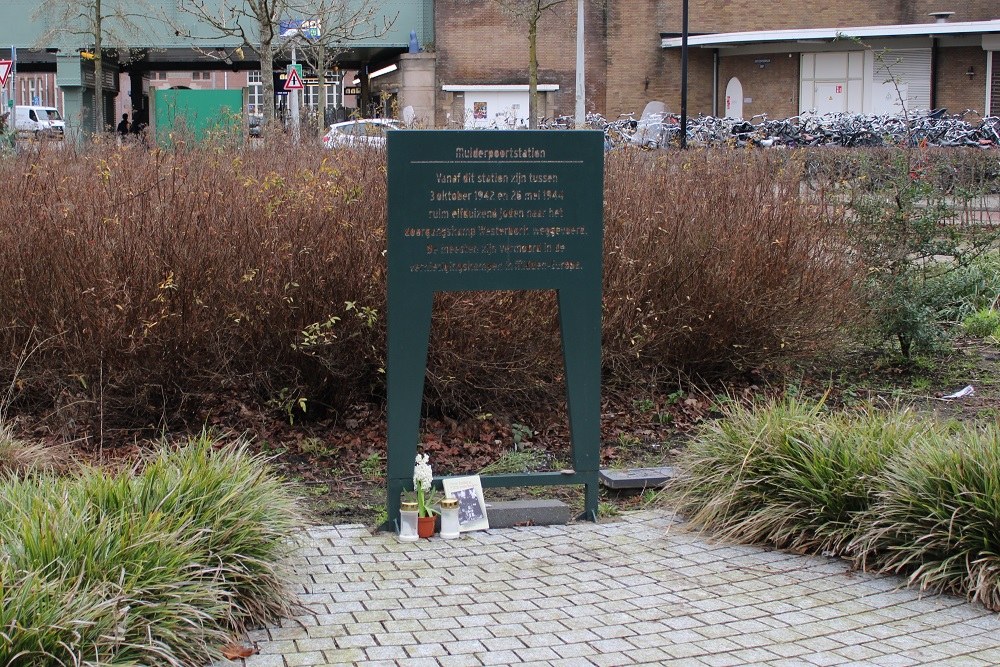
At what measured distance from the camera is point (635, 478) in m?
6.86

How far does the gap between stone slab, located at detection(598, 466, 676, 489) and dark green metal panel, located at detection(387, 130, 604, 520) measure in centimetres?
62

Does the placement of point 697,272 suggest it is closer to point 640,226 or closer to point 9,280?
point 640,226

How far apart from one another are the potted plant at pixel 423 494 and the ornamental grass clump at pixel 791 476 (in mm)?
1337

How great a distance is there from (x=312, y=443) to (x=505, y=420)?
1.30 meters

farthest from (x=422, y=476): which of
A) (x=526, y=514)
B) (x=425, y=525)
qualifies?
(x=526, y=514)

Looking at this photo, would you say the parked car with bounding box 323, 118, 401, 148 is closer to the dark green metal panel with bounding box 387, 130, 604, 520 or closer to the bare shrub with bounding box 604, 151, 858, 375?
the bare shrub with bounding box 604, 151, 858, 375

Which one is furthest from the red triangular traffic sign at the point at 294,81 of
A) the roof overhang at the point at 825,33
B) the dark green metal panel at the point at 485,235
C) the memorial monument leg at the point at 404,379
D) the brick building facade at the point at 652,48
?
the memorial monument leg at the point at 404,379

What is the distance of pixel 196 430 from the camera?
7590mm

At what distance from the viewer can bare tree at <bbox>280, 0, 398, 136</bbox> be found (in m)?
28.2

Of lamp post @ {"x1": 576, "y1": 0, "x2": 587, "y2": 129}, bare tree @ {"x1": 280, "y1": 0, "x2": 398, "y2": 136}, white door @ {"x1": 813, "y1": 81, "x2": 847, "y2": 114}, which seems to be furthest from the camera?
white door @ {"x1": 813, "y1": 81, "x2": 847, "y2": 114}

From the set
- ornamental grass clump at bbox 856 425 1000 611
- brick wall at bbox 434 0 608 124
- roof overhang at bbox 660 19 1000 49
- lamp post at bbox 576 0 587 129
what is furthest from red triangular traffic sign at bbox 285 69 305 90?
ornamental grass clump at bbox 856 425 1000 611

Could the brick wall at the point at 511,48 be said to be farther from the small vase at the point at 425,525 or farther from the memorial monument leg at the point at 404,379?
the small vase at the point at 425,525

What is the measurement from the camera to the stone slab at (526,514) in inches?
246

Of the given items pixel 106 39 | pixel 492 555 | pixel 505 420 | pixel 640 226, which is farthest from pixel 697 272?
pixel 106 39
